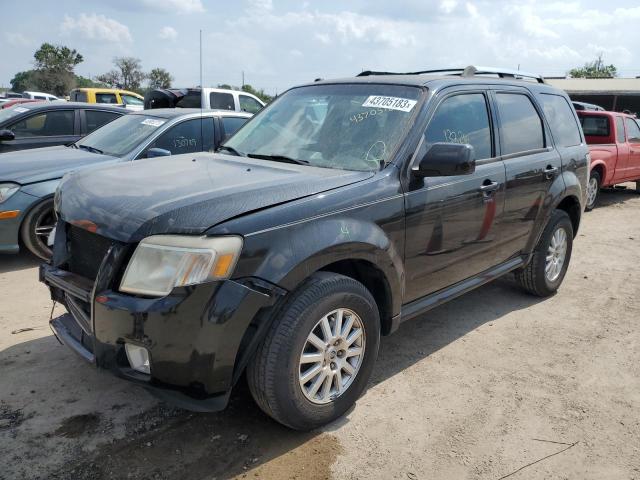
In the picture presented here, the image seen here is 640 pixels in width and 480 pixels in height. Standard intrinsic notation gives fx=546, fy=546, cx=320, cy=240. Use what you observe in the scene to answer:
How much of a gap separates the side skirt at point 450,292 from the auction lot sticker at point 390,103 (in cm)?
123

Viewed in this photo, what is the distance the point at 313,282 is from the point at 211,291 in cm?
55

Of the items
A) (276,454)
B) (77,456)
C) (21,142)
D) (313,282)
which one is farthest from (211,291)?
(21,142)

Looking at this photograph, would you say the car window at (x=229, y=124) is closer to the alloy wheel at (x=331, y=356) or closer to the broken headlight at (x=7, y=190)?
the broken headlight at (x=7, y=190)

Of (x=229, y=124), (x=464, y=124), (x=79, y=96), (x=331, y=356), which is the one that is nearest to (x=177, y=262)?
(x=331, y=356)

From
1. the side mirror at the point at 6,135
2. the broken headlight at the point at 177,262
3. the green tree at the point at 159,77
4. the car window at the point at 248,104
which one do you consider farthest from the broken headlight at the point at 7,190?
the green tree at the point at 159,77

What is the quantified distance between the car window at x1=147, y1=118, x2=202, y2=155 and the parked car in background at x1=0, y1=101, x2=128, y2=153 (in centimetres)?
223

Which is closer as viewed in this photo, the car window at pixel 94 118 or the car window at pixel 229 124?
the car window at pixel 229 124

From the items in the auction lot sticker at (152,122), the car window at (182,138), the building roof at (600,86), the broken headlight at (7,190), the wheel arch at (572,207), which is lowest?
the wheel arch at (572,207)

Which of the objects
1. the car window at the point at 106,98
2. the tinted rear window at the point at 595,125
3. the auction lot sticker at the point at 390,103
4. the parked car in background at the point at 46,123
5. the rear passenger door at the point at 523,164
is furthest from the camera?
the car window at the point at 106,98

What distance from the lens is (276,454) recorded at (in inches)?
109

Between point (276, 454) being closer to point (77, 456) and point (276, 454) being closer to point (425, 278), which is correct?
point (77, 456)

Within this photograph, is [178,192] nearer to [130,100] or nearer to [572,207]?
[572,207]

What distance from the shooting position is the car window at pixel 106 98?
1638cm

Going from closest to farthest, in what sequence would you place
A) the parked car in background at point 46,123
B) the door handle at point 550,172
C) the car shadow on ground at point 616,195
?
the door handle at point 550,172
the parked car in background at point 46,123
the car shadow on ground at point 616,195
